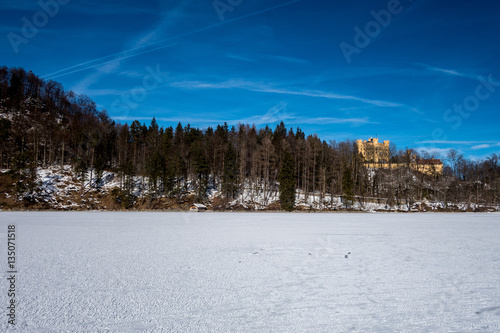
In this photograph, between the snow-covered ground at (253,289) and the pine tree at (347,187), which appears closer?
the snow-covered ground at (253,289)

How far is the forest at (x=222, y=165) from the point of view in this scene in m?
55.8

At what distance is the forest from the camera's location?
183ft

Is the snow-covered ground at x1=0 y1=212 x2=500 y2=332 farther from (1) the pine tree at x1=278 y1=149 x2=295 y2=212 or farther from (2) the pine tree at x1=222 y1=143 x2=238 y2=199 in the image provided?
(2) the pine tree at x1=222 y1=143 x2=238 y2=199

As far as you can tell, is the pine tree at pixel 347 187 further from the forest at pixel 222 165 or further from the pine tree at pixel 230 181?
the pine tree at pixel 230 181

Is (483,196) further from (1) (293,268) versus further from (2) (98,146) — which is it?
(2) (98,146)

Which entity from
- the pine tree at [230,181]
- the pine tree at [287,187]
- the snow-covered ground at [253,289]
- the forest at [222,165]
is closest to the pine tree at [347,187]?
the forest at [222,165]

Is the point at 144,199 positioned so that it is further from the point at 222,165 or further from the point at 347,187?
the point at 347,187

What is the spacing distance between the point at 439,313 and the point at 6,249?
1259cm

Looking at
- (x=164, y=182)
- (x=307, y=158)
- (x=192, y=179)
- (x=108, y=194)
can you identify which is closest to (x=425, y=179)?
(x=307, y=158)

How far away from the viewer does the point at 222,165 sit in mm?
64250

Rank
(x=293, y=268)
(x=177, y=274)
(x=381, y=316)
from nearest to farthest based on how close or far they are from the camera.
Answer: (x=381, y=316), (x=177, y=274), (x=293, y=268)

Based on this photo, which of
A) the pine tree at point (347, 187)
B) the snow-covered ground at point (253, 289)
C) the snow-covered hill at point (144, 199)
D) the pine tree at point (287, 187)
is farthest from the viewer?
the pine tree at point (347, 187)

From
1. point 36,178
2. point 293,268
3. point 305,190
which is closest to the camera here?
point 293,268

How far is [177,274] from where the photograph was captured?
7160 millimetres
